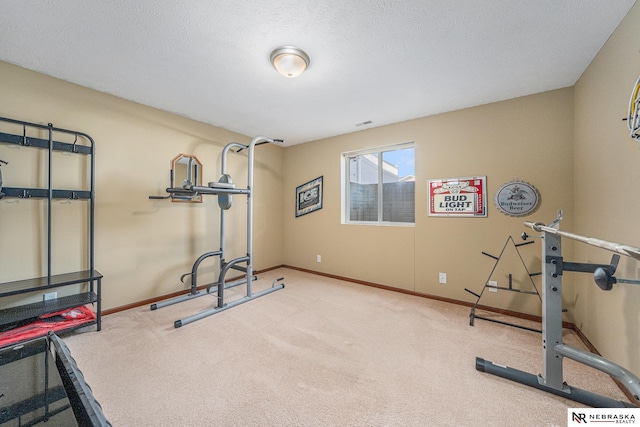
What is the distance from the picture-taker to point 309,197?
15.3 feet

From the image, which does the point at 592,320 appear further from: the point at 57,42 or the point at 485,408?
the point at 57,42

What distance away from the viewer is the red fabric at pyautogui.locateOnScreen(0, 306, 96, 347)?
1.95 m

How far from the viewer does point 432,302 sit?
317 cm

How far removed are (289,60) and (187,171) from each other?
7.54 feet

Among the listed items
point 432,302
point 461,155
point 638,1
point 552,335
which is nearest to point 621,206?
point 552,335

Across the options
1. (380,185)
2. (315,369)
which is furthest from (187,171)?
(315,369)

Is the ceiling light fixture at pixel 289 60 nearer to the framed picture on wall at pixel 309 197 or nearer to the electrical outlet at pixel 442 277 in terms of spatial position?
the framed picture on wall at pixel 309 197

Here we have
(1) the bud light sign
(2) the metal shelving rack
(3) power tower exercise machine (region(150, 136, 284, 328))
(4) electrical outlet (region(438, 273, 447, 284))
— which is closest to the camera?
(2) the metal shelving rack

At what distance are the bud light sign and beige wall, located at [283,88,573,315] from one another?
2.9 inches

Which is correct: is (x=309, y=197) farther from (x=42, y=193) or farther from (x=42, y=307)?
(x=42, y=307)

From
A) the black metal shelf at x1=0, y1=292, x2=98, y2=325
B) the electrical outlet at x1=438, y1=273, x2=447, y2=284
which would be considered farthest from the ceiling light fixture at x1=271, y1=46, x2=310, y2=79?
the electrical outlet at x1=438, y1=273, x2=447, y2=284

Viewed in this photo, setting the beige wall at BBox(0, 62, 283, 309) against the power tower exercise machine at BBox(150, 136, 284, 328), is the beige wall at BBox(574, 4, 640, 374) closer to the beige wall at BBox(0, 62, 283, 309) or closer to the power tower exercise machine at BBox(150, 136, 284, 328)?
the power tower exercise machine at BBox(150, 136, 284, 328)

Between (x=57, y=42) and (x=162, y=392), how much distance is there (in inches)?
108

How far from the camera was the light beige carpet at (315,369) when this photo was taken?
146 centimetres
